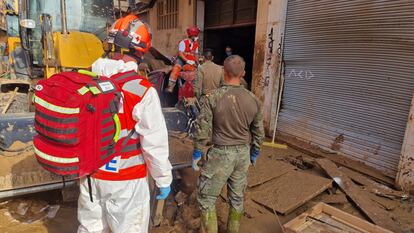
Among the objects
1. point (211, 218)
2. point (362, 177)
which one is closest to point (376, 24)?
point (362, 177)

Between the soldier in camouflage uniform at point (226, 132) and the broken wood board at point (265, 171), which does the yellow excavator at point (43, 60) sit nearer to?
the soldier in camouflage uniform at point (226, 132)

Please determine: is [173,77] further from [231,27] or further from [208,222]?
[208,222]

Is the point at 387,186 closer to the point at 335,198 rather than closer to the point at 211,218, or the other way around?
the point at 335,198

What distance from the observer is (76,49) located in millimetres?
4336

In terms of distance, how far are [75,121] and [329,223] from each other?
260cm

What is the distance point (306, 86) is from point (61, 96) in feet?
16.8

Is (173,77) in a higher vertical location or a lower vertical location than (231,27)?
lower

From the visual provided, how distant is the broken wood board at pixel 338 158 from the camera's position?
14.5 feet

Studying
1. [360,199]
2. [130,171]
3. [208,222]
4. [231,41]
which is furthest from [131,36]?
[231,41]

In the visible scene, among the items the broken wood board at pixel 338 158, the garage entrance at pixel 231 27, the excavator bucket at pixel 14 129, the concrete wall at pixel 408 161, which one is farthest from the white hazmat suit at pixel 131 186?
the garage entrance at pixel 231 27

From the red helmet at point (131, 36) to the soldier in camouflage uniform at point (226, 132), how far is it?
2.75 feet

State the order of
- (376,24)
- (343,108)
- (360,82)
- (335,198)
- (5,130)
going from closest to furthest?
(5,130), (335,198), (376,24), (360,82), (343,108)

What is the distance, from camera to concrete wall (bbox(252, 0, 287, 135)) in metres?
6.21

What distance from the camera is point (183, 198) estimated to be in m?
3.61
